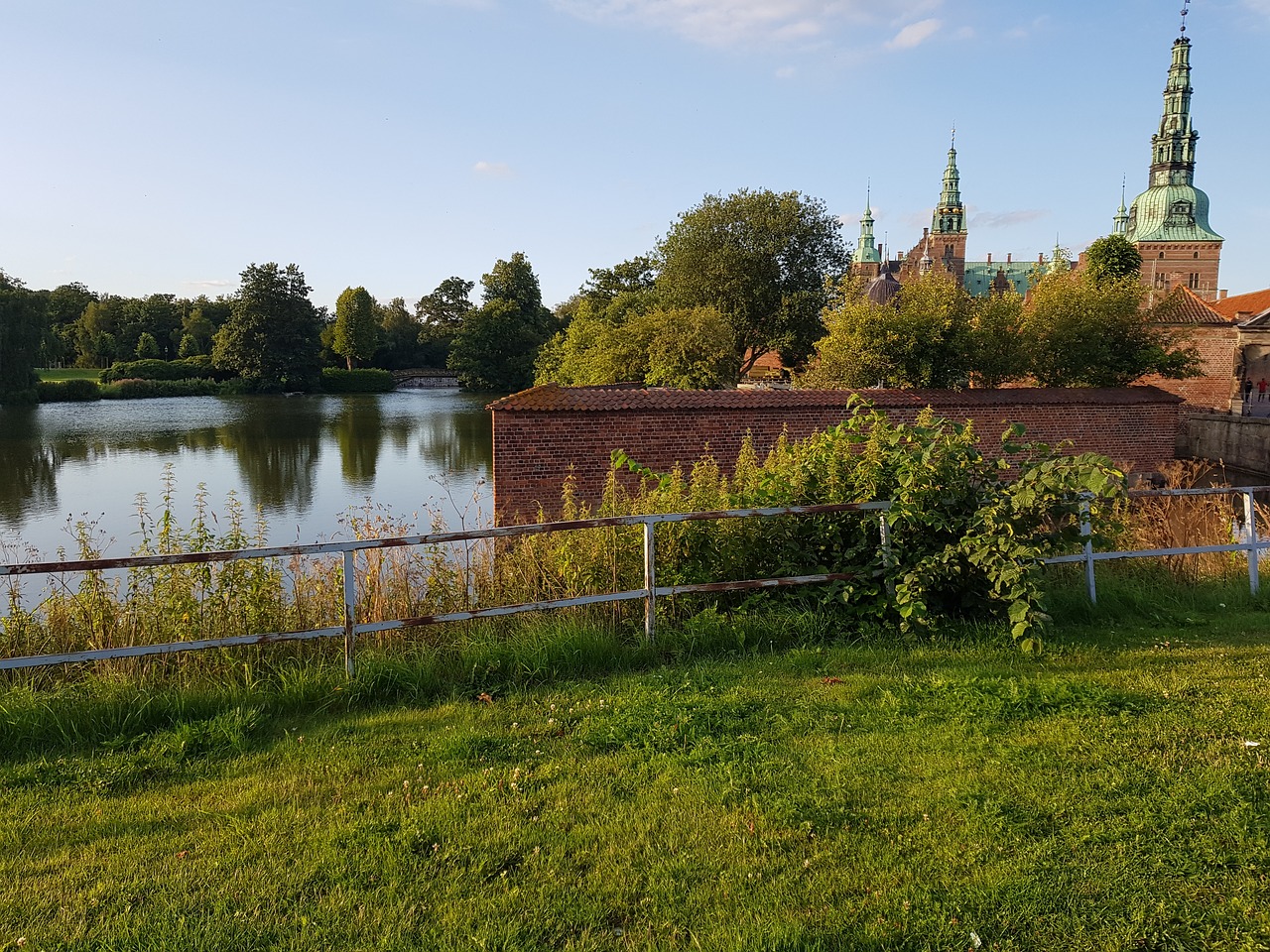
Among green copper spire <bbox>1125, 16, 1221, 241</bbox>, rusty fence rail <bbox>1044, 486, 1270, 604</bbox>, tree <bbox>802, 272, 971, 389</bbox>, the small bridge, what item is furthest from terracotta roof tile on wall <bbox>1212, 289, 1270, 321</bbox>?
the small bridge

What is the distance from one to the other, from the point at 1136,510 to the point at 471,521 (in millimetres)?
10669

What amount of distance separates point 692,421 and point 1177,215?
187 feet

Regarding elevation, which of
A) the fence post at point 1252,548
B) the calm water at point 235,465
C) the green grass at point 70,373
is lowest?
the calm water at point 235,465

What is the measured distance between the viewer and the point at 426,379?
81250 millimetres

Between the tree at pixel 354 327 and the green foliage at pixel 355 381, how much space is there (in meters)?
6.15

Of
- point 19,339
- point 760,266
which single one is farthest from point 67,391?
point 760,266

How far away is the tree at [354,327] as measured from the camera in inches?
3063

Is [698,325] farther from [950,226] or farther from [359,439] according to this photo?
[950,226]

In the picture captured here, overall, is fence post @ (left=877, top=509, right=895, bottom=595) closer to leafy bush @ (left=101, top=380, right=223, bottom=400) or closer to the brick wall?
the brick wall

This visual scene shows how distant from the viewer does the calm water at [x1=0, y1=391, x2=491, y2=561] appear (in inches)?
659

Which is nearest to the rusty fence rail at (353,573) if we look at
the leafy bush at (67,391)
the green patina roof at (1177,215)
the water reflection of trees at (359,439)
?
the water reflection of trees at (359,439)

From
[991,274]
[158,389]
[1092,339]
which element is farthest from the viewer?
[991,274]

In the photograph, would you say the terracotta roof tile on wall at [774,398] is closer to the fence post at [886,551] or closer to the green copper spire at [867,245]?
the fence post at [886,551]

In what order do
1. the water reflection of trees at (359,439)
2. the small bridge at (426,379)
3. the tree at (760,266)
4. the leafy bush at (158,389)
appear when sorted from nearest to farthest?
1. the water reflection of trees at (359,439)
2. the tree at (760,266)
3. the leafy bush at (158,389)
4. the small bridge at (426,379)
